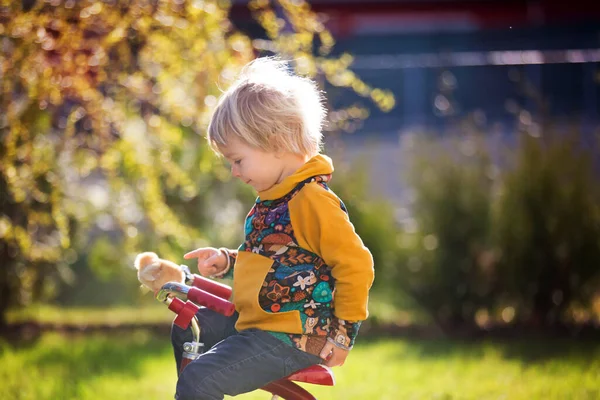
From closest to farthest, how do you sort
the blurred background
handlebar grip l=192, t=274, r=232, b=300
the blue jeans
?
1. the blue jeans
2. handlebar grip l=192, t=274, r=232, b=300
3. the blurred background

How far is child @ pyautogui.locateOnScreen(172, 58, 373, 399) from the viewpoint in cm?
237

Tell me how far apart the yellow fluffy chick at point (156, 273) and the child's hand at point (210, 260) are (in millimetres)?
77

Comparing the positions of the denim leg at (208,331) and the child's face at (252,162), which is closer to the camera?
the child's face at (252,162)

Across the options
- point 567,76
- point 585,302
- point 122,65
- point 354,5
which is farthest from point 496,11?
point 122,65

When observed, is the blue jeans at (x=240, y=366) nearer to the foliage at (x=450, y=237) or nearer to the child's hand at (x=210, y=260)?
the child's hand at (x=210, y=260)

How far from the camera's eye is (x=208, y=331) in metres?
2.65

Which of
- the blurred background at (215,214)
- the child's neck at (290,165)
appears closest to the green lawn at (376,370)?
the blurred background at (215,214)

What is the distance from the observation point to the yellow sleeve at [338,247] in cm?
237

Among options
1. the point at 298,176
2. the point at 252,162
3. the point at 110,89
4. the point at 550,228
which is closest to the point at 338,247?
the point at 298,176

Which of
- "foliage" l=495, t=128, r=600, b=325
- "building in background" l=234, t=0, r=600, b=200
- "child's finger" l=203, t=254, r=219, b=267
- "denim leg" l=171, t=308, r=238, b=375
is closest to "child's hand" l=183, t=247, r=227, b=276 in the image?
"child's finger" l=203, t=254, r=219, b=267

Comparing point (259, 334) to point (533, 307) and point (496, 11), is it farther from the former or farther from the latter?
point (496, 11)

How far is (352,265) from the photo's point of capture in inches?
93.4

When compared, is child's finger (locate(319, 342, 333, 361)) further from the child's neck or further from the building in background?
the building in background

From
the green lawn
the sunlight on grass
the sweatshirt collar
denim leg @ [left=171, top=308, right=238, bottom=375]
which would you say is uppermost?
the sweatshirt collar
